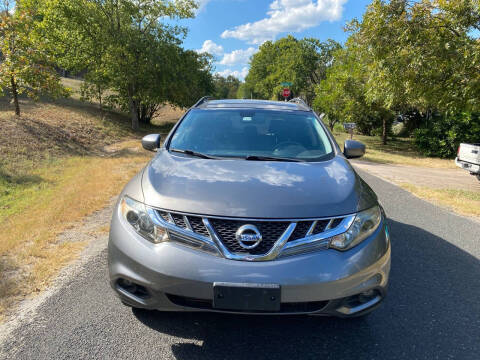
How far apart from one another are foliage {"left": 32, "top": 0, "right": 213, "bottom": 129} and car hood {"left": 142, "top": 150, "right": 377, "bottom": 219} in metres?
20.7

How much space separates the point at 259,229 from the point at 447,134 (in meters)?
18.2

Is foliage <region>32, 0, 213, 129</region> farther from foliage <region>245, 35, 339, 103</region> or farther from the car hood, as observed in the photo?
foliage <region>245, 35, 339, 103</region>

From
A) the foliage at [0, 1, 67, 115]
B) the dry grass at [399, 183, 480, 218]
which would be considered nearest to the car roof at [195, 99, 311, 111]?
the dry grass at [399, 183, 480, 218]

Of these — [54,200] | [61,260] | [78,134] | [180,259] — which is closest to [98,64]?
[78,134]

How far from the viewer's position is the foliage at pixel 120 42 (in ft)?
68.9

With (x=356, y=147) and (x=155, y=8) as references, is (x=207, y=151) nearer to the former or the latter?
(x=356, y=147)

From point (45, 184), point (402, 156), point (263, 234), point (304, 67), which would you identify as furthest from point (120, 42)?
point (304, 67)

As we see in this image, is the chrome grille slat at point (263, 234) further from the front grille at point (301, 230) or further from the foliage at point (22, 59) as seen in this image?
the foliage at point (22, 59)

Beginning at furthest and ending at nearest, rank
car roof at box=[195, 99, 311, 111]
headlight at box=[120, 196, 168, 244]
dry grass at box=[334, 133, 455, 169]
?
dry grass at box=[334, 133, 455, 169], car roof at box=[195, 99, 311, 111], headlight at box=[120, 196, 168, 244]

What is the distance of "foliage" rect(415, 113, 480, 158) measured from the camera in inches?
647

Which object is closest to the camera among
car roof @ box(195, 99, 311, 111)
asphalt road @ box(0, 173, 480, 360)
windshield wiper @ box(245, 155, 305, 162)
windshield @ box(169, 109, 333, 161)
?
asphalt road @ box(0, 173, 480, 360)

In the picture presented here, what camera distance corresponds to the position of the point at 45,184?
334 inches

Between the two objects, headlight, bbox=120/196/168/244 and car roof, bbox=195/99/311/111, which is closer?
headlight, bbox=120/196/168/244

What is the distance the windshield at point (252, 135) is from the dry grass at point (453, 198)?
429 cm
